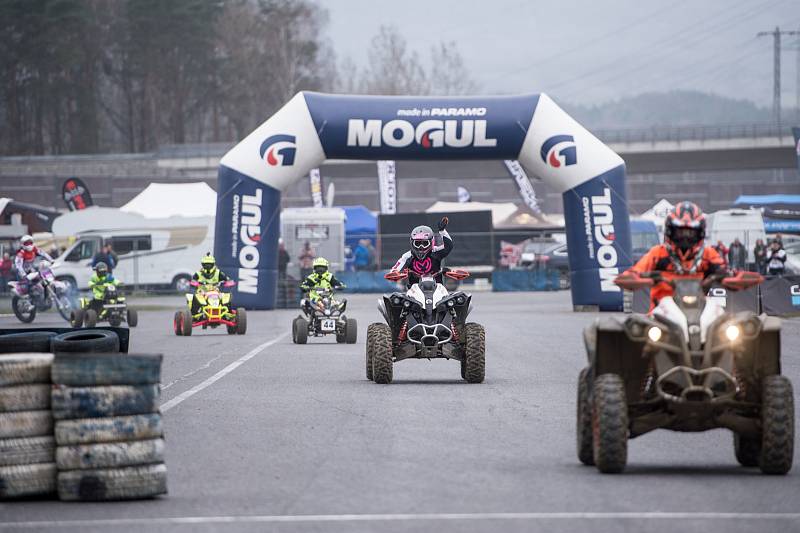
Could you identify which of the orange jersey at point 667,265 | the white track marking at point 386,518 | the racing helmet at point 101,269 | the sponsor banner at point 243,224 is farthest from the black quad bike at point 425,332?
the sponsor banner at point 243,224

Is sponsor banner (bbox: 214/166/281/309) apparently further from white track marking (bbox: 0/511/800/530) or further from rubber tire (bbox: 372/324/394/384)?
white track marking (bbox: 0/511/800/530)

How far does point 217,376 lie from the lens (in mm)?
17656

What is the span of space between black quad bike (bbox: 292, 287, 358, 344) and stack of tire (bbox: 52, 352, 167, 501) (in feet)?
51.8

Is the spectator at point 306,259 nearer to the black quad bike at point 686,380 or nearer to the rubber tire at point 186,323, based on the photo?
the rubber tire at point 186,323

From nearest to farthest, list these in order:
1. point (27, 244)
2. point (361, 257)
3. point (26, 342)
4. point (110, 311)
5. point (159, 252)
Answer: point (26, 342) → point (110, 311) → point (27, 244) → point (159, 252) → point (361, 257)

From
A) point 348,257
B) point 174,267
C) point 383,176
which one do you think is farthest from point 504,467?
point 383,176

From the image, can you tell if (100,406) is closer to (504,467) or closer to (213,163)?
(504,467)

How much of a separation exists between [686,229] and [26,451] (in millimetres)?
4464

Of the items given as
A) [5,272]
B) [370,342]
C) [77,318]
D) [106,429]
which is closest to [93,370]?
[106,429]

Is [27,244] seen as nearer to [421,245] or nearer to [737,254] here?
[421,245]

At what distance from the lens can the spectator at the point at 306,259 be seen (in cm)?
4775

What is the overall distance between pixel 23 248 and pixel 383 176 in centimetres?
3123

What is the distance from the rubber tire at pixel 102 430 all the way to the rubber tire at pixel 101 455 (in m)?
0.03

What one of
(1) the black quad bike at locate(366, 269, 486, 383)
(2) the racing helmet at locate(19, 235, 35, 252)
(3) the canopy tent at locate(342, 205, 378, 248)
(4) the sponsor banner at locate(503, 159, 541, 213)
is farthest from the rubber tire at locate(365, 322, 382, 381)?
(4) the sponsor banner at locate(503, 159, 541, 213)
